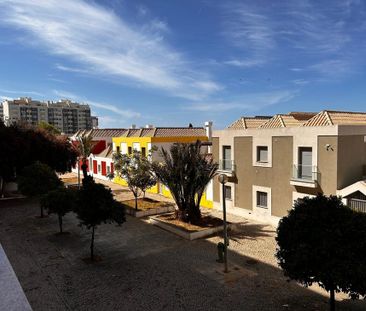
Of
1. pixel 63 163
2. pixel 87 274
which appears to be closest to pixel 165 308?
pixel 87 274

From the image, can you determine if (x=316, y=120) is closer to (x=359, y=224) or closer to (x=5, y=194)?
(x=359, y=224)

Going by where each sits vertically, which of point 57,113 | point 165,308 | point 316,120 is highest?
point 57,113

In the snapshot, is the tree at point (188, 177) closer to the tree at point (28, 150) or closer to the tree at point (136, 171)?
the tree at point (136, 171)

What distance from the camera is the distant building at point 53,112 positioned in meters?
124

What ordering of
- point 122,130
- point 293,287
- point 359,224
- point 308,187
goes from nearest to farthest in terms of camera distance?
1. point 359,224
2. point 293,287
3. point 308,187
4. point 122,130

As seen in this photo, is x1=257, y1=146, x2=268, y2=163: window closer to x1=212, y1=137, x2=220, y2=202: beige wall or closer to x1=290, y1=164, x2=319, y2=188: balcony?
x1=290, y1=164, x2=319, y2=188: balcony

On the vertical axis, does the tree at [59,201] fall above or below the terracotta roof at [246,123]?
below

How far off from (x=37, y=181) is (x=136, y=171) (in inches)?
291

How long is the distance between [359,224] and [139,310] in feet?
24.6

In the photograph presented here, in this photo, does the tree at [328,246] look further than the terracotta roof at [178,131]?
No

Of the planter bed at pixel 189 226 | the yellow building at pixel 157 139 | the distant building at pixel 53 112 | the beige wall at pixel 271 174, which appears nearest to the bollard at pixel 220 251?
the planter bed at pixel 189 226

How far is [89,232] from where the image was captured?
19766 mm

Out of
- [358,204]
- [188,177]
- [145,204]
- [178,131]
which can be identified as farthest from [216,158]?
[178,131]

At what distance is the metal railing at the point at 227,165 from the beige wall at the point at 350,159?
819cm
